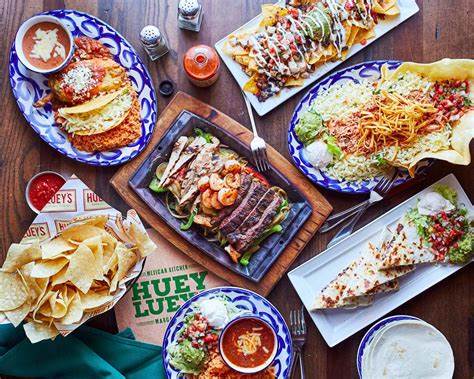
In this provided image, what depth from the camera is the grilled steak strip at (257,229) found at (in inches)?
151

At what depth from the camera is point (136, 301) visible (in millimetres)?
3982

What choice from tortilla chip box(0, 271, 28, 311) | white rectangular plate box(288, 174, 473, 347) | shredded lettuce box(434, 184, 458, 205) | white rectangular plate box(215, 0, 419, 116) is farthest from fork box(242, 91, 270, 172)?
tortilla chip box(0, 271, 28, 311)

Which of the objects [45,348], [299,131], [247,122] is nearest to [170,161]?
[247,122]

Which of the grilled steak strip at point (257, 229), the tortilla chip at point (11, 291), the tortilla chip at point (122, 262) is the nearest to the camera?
the tortilla chip at point (11, 291)

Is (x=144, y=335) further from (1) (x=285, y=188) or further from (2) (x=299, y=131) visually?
(2) (x=299, y=131)

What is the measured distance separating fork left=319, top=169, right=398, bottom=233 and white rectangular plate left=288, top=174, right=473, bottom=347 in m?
0.13

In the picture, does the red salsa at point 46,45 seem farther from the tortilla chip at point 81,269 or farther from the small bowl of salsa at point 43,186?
the tortilla chip at point 81,269

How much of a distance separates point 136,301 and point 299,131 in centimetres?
A: 161

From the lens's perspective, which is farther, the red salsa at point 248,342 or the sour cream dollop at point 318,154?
the sour cream dollop at point 318,154

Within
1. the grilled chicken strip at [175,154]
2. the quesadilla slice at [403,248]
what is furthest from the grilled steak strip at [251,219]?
the quesadilla slice at [403,248]

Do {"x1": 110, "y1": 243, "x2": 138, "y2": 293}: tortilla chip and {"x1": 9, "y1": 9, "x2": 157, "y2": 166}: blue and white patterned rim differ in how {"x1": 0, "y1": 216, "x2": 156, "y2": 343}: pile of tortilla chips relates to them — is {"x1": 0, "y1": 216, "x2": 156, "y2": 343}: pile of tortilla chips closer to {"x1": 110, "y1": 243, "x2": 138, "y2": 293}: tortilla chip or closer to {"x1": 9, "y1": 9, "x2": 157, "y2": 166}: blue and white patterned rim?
{"x1": 110, "y1": 243, "x2": 138, "y2": 293}: tortilla chip

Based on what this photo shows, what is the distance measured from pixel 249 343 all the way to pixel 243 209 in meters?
0.86

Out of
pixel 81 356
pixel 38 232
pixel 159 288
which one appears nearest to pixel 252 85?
pixel 159 288

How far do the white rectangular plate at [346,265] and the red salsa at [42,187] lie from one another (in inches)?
67.6
